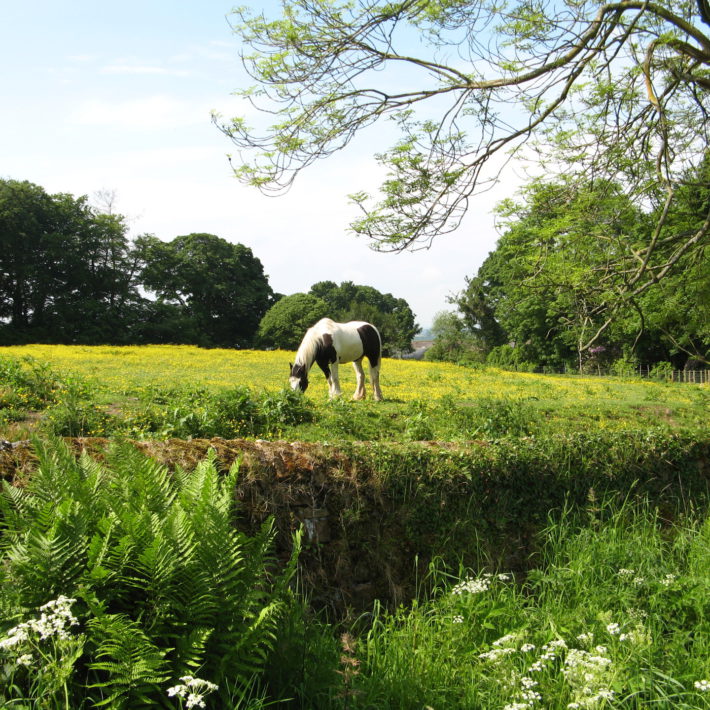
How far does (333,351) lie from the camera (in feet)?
46.5

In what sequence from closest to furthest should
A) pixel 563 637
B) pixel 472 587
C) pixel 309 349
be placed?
pixel 563 637 → pixel 472 587 → pixel 309 349

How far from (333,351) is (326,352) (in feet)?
0.59

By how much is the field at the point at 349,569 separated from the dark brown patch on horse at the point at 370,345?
4.77 m

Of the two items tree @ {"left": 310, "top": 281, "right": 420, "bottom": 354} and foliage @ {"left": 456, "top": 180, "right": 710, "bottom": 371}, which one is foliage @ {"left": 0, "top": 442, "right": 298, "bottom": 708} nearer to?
foliage @ {"left": 456, "top": 180, "right": 710, "bottom": 371}

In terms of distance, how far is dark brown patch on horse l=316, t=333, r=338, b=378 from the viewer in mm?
14070

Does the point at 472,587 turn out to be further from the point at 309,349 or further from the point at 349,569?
the point at 309,349

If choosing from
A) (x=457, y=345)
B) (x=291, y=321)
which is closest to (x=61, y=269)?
(x=291, y=321)

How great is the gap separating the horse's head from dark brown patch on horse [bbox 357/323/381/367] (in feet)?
6.37

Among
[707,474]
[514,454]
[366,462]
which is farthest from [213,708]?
[707,474]

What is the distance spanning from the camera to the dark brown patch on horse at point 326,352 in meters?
14.1

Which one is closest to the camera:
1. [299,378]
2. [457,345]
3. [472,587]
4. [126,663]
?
[126,663]

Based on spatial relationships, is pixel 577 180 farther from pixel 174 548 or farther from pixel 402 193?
pixel 174 548

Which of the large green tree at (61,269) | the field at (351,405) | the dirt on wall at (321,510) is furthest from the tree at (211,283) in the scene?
the dirt on wall at (321,510)

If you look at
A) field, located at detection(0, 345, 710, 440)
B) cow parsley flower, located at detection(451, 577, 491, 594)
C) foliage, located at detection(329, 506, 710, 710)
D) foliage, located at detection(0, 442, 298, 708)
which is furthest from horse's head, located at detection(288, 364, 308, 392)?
foliage, located at detection(0, 442, 298, 708)
